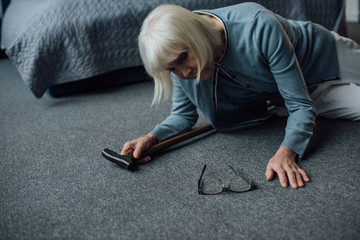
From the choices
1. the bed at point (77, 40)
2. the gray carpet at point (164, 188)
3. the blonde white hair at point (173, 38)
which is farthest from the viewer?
the bed at point (77, 40)

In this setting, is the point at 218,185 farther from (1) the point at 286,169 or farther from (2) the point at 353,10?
(2) the point at 353,10

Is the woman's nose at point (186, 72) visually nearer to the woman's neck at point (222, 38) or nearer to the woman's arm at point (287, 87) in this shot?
the woman's neck at point (222, 38)

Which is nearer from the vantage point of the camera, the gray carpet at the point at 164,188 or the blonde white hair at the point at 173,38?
the gray carpet at the point at 164,188

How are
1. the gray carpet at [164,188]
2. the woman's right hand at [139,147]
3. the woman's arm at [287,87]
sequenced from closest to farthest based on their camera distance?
the gray carpet at [164,188] → the woman's arm at [287,87] → the woman's right hand at [139,147]

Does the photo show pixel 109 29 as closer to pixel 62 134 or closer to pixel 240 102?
pixel 62 134

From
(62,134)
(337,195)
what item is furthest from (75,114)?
(337,195)

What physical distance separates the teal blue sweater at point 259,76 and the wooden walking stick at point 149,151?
0.04m

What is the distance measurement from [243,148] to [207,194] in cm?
30

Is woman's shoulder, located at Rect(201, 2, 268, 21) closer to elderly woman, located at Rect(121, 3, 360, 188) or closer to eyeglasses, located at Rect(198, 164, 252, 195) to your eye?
elderly woman, located at Rect(121, 3, 360, 188)

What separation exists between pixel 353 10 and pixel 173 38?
331cm

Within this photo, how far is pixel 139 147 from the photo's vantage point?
1200 mm

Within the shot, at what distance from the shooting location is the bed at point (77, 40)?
1.84m

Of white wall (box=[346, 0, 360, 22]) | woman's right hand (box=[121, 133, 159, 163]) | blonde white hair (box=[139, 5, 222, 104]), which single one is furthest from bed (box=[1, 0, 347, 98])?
white wall (box=[346, 0, 360, 22])

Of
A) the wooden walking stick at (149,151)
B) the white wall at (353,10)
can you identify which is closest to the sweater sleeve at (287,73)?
the wooden walking stick at (149,151)
